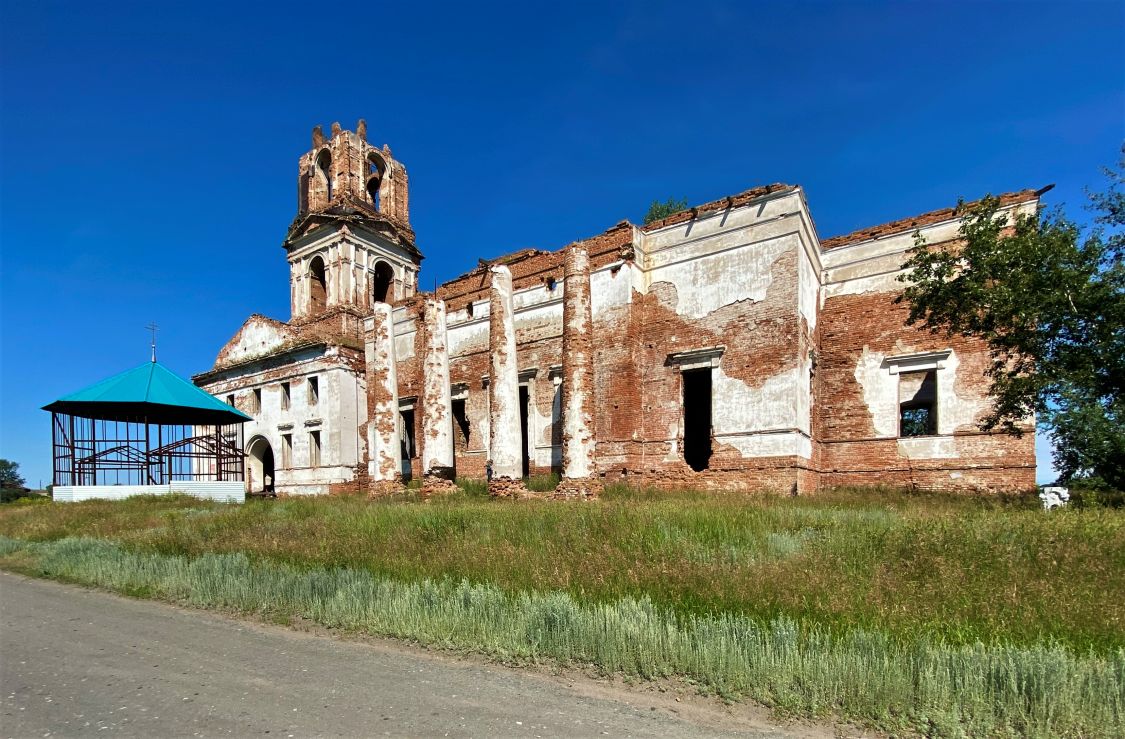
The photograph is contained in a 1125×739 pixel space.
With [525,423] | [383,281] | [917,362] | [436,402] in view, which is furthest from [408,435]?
[917,362]

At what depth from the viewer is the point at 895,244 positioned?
1794 centimetres

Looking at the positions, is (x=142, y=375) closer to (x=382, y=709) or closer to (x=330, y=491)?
(x=330, y=491)

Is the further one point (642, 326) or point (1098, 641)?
point (642, 326)

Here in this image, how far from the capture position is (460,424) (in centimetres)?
2309

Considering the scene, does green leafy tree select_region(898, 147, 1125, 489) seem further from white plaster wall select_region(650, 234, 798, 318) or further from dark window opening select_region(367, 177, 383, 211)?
dark window opening select_region(367, 177, 383, 211)

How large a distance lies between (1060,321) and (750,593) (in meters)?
10.5

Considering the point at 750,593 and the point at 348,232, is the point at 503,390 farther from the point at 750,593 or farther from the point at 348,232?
the point at 348,232

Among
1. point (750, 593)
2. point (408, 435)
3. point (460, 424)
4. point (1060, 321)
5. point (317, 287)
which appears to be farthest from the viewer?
point (317, 287)

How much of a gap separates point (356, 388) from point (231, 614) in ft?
69.0

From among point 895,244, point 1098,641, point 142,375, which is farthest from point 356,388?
point 1098,641

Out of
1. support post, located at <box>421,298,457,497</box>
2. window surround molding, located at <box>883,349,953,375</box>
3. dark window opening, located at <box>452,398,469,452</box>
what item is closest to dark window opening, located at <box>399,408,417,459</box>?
dark window opening, located at <box>452,398,469,452</box>

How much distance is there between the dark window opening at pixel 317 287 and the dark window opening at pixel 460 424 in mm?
12389

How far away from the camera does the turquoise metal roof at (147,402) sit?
21312mm

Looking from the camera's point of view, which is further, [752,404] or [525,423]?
[525,423]
